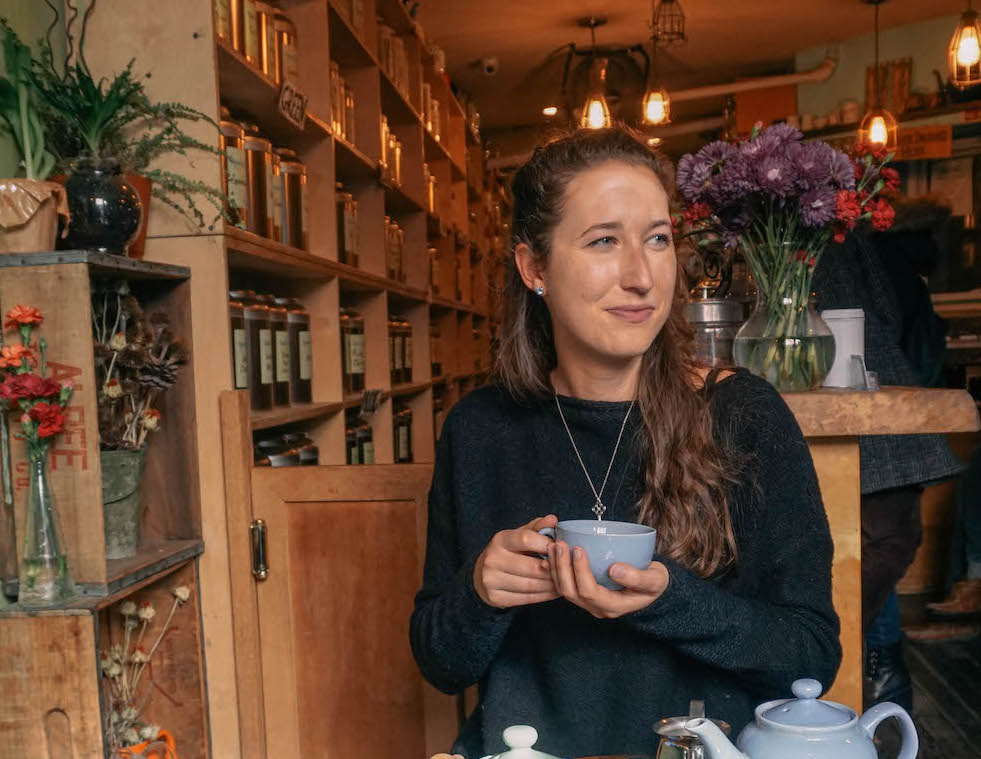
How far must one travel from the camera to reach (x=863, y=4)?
538 centimetres

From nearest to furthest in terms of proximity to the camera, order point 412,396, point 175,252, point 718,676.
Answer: point 718,676 < point 175,252 < point 412,396

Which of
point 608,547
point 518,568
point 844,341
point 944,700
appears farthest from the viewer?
point 944,700

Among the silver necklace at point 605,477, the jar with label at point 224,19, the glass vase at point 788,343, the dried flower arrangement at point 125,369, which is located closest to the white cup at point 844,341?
the glass vase at point 788,343

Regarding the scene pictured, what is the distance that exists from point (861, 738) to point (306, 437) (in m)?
1.76

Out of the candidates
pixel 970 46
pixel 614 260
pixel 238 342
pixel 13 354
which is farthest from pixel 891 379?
pixel 970 46

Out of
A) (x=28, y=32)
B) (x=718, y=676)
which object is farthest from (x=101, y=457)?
(x=718, y=676)

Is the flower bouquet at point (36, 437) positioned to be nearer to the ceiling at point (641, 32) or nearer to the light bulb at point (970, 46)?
the ceiling at point (641, 32)

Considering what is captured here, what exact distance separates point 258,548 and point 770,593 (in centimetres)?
99

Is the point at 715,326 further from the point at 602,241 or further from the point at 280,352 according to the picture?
the point at 280,352

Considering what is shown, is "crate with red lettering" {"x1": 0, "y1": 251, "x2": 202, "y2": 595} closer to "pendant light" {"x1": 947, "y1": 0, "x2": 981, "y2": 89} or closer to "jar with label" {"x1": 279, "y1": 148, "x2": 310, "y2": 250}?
"jar with label" {"x1": 279, "y1": 148, "x2": 310, "y2": 250}

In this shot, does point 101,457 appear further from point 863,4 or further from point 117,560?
point 863,4

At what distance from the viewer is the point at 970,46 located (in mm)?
4180

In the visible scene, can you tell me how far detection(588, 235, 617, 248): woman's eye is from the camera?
1303 millimetres

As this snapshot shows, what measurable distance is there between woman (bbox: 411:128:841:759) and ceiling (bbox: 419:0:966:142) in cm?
407
